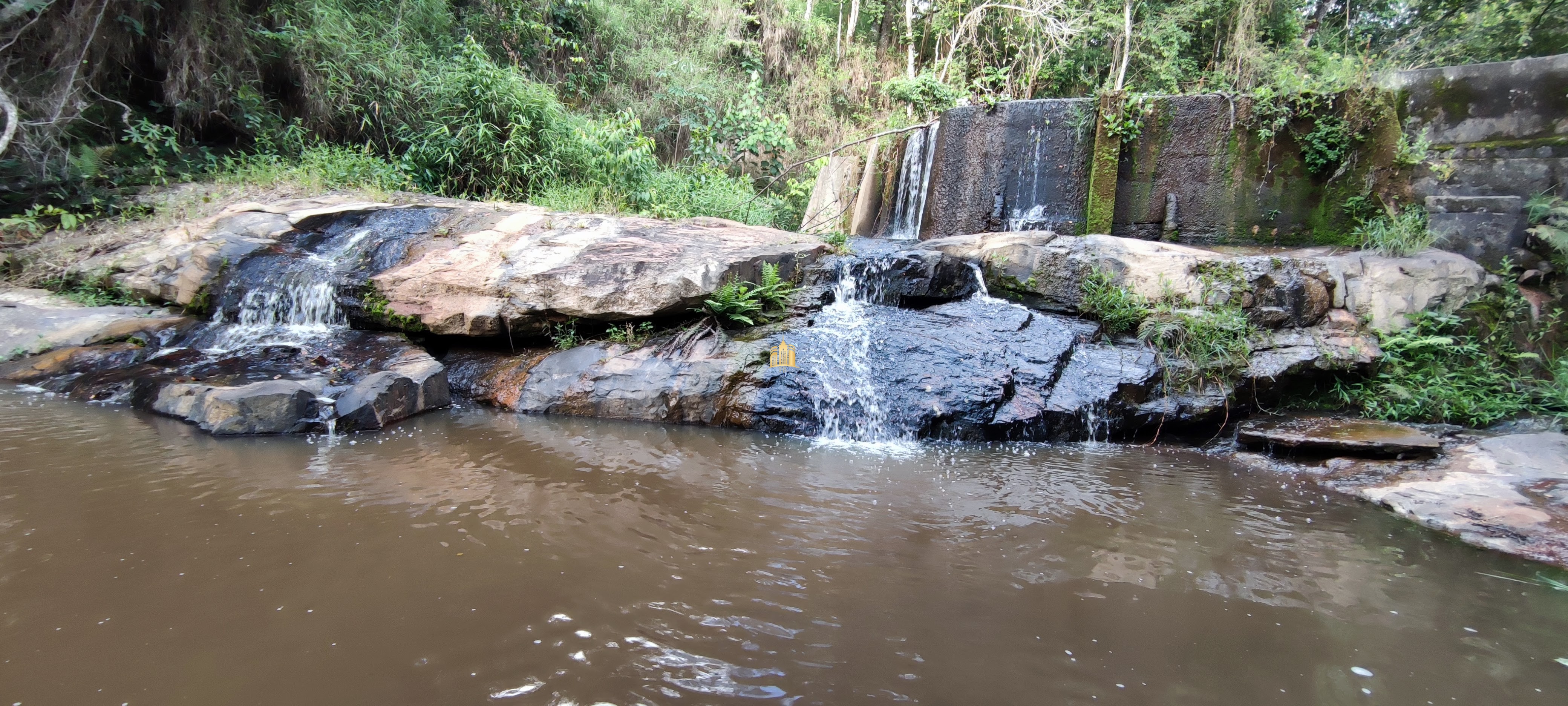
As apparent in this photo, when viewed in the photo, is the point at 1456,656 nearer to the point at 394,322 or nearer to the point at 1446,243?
the point at 1446,243

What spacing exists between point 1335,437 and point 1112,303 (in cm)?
186

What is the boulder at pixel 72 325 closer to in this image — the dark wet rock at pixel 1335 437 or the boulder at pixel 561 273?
the boulder at pixel 561 273

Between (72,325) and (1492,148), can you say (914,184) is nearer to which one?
(1492,148)

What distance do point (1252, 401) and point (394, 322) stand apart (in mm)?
7095

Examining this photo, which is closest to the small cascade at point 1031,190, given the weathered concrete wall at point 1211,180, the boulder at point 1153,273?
the weathered concrete wall at point 1211,180

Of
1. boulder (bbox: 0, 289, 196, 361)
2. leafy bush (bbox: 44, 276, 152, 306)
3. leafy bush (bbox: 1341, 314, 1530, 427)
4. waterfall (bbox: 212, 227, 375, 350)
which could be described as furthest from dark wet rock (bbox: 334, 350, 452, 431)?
leafy bush (bbox: 1341, 314, 1530, 427)

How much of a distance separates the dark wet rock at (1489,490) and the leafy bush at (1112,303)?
177 centimetres

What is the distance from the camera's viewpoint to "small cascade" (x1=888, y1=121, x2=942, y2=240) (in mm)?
9289

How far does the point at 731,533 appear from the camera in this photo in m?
2.92

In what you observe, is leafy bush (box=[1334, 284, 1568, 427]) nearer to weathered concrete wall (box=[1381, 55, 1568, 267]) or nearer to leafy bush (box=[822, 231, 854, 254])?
weathered concrete wall (box=[1381, 55, 1568, 267])

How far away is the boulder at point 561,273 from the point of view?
5656 mm

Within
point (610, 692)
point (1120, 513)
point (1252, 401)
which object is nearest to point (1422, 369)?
point (1252, 401)

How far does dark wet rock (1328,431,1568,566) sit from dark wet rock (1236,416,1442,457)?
9 centimetres

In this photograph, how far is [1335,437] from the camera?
467cm
